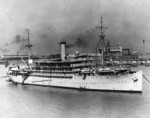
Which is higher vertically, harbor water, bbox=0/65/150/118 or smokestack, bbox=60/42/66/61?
smokestack, bbox=60/42/66/61

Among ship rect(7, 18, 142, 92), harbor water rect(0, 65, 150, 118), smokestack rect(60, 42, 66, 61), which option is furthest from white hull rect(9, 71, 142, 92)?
smokestack rect(60, 42, 66, 61)

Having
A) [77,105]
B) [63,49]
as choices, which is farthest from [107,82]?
[63,49]

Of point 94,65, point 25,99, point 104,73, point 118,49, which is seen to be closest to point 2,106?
point 25,99

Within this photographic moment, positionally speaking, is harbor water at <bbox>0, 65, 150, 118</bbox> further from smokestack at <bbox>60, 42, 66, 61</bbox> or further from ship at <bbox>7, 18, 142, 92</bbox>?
smokestack at <bbox>60, 42, 66, 61</bbox>

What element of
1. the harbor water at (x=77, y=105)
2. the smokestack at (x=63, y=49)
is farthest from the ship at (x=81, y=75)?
the harbor water at (x=77, y=105)

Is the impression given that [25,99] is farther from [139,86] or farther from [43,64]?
[139,86]

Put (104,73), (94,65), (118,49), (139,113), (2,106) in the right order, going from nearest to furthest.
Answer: (139,113) < (2,106) < (104,73) < (94,65) < (118,49)

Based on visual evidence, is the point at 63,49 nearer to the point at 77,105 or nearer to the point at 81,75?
the point at 81,75
